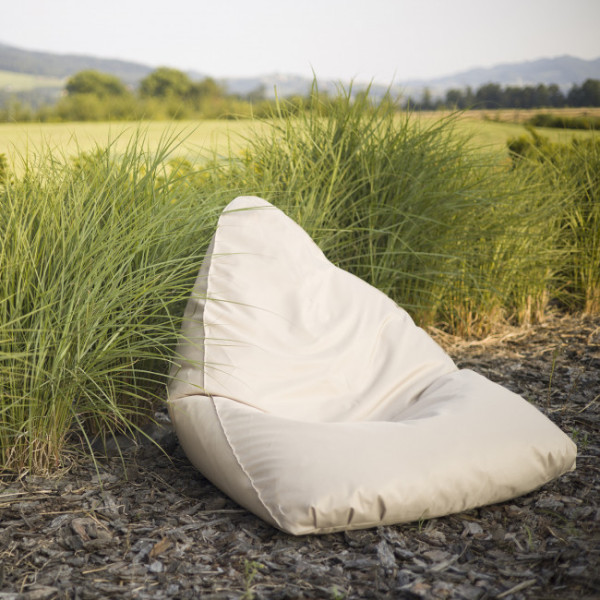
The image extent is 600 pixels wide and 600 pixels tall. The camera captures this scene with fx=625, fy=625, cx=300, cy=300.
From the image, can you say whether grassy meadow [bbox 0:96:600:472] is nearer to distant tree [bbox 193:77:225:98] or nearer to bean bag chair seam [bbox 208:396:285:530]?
bean bag chair seam [bbox 208:396:285:530]

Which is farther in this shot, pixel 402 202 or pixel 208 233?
pixel 402 202

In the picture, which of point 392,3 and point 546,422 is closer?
point 546,422

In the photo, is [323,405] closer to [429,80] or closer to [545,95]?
[429,80]

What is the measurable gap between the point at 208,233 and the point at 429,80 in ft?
12.4

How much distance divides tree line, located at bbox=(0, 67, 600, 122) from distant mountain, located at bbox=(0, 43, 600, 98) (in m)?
0.07

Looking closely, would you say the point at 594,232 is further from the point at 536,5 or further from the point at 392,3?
the point at 536,5

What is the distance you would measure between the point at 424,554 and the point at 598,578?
356 mm

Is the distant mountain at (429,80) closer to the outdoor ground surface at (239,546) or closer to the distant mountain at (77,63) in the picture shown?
the distant mountain at (77,63)

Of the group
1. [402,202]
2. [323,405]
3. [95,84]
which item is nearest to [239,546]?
[323,405]

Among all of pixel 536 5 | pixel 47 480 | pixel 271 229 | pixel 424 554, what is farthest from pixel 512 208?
pixel 536 5

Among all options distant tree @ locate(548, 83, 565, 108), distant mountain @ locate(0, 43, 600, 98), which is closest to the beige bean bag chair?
distant mountain @ locate(0, 43, 600, 98)

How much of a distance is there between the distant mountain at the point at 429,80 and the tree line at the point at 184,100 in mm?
74

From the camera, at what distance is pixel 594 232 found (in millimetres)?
3529

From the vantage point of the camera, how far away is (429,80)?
207 inches
